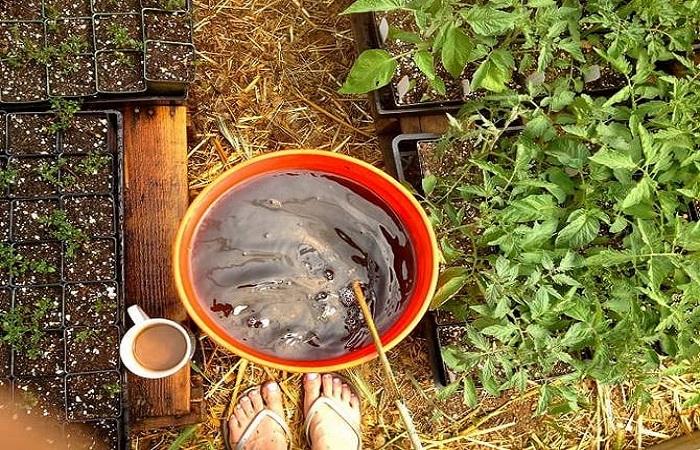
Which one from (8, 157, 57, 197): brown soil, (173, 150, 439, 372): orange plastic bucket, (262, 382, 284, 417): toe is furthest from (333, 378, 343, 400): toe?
(8, 157, 57, 197): brown soil

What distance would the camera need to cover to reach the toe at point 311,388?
73.7 inches

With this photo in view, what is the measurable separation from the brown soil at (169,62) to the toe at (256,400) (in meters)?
0.78

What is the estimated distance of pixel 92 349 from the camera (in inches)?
60.0

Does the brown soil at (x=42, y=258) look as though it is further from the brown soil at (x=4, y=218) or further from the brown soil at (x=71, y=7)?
the brown soil at (x=71, y=7)

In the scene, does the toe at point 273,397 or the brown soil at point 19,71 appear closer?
the brown soil at point 19,71

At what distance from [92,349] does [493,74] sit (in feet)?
3.24

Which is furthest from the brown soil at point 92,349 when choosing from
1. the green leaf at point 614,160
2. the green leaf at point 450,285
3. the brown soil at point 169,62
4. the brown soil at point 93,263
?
the green leaf at point 614,160

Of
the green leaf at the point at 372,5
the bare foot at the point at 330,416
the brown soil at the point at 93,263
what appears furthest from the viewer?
the bare foot at the point at 330,416

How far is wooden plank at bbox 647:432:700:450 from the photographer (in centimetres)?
189

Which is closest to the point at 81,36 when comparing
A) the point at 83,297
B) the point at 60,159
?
the point at 60,159

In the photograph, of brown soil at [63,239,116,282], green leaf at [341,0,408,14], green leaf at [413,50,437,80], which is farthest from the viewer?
brown soil at [63,239,116,282]

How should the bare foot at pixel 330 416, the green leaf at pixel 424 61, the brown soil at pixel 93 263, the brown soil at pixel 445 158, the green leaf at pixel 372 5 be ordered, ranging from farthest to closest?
the bare foot at pixel 330 416
the brown soil at pixel 445 158
the brown soil at pixel 93 263
the green leaf at pixel 424 61
the green leaf at pixel 372 5

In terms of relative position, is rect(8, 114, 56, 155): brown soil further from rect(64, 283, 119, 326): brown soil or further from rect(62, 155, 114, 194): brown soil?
rect(64, 283, 119, 326): brown soil

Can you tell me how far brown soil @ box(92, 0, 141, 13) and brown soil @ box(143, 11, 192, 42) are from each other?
0.11 ft
